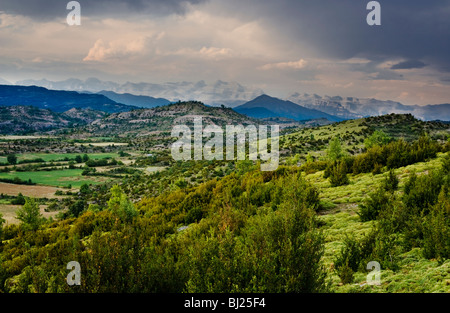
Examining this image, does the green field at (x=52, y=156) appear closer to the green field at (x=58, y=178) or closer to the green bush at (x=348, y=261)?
the green field at (x=58, y=178)

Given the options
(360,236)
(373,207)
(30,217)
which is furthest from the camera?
(30,217)

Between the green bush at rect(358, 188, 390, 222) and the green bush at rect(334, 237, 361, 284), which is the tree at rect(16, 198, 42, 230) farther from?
the green bush at rect(358, 188, 390, 222)

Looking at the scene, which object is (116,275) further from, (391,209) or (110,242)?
(391,209)

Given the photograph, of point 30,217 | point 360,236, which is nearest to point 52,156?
point 30,217

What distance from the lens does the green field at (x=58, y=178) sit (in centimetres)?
7831

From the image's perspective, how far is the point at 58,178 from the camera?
276 ft

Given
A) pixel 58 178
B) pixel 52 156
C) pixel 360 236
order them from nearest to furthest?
pixel 360 236 → pixel 58 178 → pixel 52 156

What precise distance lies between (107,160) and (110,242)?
11625 centimetres

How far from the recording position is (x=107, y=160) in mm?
110375

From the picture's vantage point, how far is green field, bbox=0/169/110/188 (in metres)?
78.3

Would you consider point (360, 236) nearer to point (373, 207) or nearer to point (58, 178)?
point (373, 207)

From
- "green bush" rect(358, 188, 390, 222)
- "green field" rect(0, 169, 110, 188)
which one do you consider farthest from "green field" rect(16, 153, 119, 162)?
"green bush" rect(358, 188, 390, 222)
